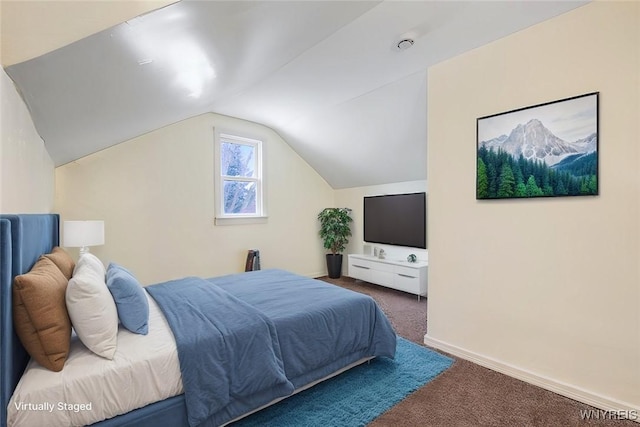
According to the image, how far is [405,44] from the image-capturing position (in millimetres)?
2428

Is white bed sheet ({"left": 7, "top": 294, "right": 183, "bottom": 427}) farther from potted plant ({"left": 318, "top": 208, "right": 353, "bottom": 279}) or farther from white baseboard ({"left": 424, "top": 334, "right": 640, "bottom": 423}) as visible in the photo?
potted plant ({"left": 318, "top": 208, "right": 353, "bottom": 279})

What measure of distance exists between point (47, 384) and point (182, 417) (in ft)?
1.97

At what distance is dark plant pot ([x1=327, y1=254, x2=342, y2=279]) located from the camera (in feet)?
18.0

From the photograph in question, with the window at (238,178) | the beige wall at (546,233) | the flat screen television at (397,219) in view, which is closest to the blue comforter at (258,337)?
the beige wall at (546,233)

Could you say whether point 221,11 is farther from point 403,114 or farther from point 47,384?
point 403,114

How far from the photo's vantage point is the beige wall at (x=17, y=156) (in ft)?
4.32

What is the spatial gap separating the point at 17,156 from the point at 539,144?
3.15 meters

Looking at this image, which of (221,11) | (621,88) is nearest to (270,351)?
(221,11)

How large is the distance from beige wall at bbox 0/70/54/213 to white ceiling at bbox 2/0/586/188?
0.08 meters

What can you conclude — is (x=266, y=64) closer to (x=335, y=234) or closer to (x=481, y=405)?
(x=481, y=405)

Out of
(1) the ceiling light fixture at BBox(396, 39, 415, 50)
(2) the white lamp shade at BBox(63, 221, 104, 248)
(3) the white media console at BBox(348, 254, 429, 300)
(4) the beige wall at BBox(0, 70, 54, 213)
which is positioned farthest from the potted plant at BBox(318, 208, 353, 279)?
(4) the beige wall at BBox(0, 70, 54, 213)

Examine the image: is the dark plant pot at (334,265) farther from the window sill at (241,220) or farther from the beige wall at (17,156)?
the beige wall at (17,156)

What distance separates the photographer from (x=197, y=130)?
13.9ft

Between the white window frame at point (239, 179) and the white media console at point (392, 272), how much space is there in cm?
173
